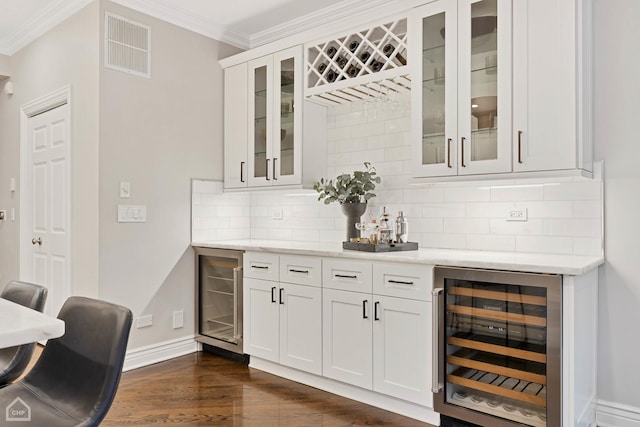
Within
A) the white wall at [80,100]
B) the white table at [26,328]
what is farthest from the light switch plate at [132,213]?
the white table at [26,328]

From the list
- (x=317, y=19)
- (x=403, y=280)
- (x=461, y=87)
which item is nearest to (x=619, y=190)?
(x=461, y=87)

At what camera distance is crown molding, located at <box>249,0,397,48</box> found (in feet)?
11.2

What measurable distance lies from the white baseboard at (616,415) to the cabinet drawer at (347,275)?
1452mm

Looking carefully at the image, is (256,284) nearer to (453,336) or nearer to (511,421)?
(453,336)

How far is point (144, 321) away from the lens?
11.7 ft

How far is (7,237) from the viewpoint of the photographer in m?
4.69

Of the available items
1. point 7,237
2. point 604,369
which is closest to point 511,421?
point 604,369

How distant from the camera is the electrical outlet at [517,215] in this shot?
285 cm

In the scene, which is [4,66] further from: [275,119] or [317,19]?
[317,19]

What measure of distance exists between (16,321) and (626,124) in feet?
9.71

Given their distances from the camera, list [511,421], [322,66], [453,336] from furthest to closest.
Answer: [322,66], [453,336], [511,421]

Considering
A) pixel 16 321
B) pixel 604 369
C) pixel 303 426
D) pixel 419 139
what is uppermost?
pixel 419 139

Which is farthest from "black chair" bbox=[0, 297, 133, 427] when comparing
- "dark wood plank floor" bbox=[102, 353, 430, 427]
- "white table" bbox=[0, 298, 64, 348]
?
"dark wood plank floor" bbox=[102, 353, 430, 427]

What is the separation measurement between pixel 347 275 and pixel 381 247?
28cm
